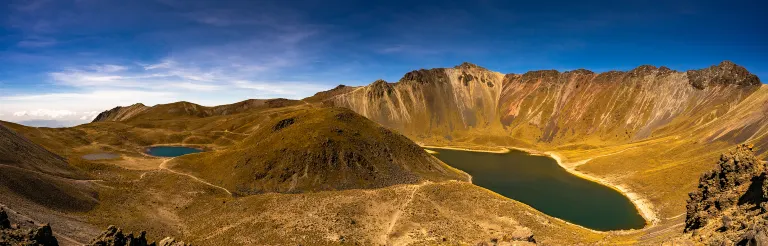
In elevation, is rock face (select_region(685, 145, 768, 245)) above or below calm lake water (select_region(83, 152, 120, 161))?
above

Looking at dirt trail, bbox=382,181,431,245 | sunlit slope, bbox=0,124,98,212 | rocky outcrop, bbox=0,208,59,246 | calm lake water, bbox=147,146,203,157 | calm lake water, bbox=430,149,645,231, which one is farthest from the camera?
calm lake water, bbox=147,146,203,157

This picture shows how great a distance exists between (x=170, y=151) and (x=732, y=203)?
180m

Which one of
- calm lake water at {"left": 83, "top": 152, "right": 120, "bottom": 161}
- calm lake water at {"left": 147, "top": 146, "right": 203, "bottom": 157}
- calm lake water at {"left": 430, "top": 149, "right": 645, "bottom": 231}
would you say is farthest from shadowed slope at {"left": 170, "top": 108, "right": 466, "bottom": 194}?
calm lake water at {"left": 147, "top": 146, "right": 203, "bottom": 157}

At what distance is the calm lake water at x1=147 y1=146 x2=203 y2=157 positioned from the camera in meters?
152

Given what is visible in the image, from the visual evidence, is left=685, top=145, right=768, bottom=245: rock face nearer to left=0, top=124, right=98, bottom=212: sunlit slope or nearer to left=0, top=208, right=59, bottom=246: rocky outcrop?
left=0, top=208, right=59, bottom=246: rocky outcrop

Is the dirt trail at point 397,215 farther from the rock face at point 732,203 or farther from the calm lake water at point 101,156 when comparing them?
the calm lake water at point 101,156

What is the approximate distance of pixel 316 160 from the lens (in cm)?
9156

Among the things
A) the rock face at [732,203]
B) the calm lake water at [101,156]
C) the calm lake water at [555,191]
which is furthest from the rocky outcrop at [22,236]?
the calm lake water at [101,156]

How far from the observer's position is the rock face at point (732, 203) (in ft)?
79.6

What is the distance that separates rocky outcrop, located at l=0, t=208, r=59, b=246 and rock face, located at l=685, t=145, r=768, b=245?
1807 inches

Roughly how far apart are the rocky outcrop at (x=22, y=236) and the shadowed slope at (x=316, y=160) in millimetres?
56691

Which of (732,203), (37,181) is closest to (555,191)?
(732,203)

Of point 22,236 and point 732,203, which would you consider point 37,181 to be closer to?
point 22,236

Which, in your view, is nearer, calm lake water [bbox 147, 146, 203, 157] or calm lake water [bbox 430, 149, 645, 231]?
calm lake water [bbox 430, 149, 645, 231]
